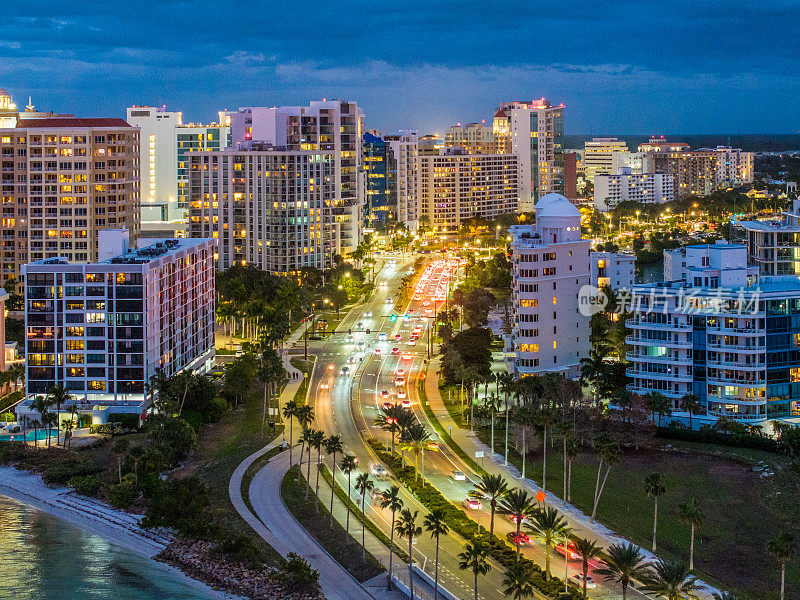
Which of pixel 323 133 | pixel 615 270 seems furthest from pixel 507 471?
pixel 323 133

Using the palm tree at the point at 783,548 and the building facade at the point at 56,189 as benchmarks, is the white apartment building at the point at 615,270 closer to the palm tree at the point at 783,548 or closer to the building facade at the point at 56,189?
the building facade at the point at 56,189

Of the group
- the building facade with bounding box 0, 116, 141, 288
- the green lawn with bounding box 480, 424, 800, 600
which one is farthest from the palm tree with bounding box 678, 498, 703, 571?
the building facade with bounding box 0, 116, 141, 288

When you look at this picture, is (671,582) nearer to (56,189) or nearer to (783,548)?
(783,548)

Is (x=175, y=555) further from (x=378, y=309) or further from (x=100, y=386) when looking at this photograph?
(x=378, y=309)

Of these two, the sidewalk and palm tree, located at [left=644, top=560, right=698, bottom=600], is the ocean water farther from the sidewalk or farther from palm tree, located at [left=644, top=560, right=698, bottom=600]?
palm tree, located at [left=644, top=560, right=698, bottom=600]

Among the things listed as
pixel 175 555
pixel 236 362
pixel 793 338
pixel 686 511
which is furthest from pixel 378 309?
pixel 686 511
